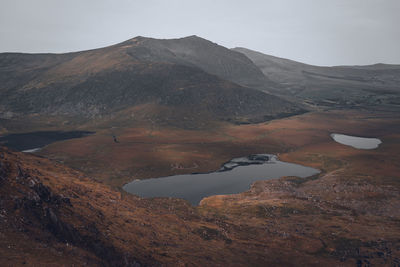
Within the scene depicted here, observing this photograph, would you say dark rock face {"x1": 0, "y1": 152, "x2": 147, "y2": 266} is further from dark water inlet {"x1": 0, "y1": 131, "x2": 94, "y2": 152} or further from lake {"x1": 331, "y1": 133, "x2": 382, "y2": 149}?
lake {"x1": 331, "y1": 133, "x2": 382, "y2": 149}

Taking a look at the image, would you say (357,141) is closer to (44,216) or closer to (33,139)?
(44,216)

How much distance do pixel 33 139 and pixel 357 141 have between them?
173456mm

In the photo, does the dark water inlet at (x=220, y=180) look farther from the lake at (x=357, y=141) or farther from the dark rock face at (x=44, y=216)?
the lake at (x=357, y=141)

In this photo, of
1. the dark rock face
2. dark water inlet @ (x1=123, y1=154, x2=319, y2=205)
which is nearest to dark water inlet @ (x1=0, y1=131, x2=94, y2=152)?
dark water inlet @ (x1=123, y1=154, x2=319, y2=205)

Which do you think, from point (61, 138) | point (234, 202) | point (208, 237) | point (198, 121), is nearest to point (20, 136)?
point (61, 138)

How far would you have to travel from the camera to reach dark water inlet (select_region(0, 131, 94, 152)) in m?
126

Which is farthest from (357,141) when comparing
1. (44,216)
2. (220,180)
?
(44,216)

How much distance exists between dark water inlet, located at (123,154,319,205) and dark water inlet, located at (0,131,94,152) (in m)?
71.6

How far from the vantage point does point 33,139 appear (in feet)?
467

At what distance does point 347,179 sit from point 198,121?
127895 millimetres

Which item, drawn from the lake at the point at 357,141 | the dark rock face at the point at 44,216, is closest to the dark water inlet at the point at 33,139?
the dark rock face at the point at 44,216

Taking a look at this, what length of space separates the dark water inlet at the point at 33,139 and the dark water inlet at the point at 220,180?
71622 mm

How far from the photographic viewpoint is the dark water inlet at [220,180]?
7306cm

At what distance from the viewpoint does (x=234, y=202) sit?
65.6 meters
